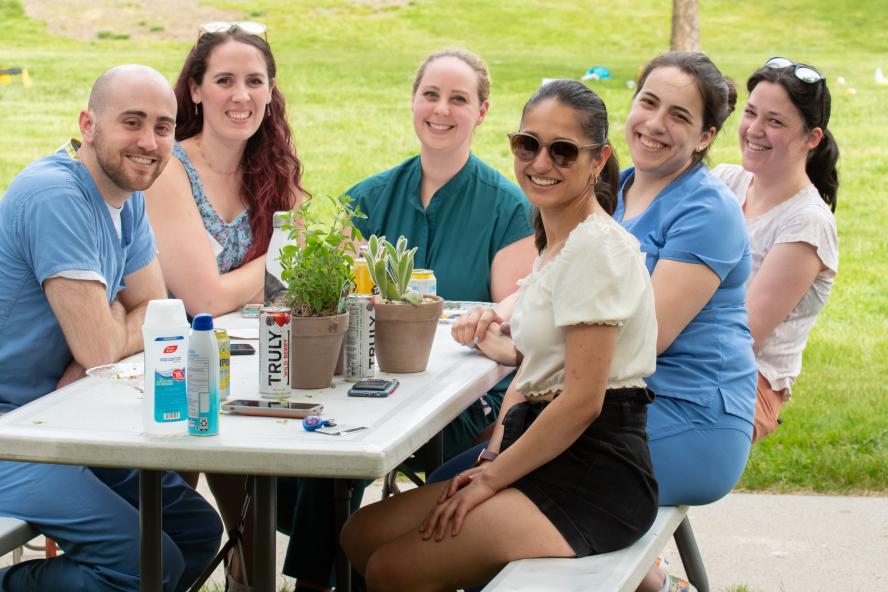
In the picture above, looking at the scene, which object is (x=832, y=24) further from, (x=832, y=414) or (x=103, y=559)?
(x=103, y=559)

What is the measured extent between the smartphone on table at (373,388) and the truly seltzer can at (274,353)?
162 millimetres

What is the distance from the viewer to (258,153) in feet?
14.1

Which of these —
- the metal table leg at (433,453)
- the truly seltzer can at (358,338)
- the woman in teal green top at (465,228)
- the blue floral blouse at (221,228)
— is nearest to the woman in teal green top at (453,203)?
the woman in teal green top at (465,228)

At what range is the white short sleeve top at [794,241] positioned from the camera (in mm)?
3576

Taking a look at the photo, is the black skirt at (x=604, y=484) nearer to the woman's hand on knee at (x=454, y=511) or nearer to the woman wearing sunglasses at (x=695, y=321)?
the woman's hand on knee at (x=454, y=511)

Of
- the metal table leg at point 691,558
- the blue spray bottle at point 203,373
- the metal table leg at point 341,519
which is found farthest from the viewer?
the metal table leg at point 691,558

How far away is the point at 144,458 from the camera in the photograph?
2301mm

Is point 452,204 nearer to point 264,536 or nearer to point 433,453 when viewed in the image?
point 433,453

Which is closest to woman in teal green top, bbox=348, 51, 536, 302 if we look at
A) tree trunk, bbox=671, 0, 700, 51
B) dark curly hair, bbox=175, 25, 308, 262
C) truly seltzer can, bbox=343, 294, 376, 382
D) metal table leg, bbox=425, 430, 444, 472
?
dark curly hair, bbox=175, 25, 308, 262

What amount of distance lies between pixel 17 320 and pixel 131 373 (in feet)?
1.35

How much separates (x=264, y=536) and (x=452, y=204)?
5.50 feet

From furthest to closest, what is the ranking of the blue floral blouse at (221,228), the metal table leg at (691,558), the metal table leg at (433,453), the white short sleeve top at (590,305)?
the blue floral blouse at (221,228), the metal table leg at (433,453), the metal table leg at (691,558), the white short sleeve top at (590,305)

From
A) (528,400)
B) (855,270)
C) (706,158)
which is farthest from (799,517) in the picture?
(855,270)

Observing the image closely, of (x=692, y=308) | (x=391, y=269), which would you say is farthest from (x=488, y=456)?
(x=692, y=308)
